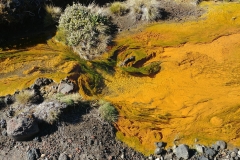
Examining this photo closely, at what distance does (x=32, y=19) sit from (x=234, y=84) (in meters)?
7.13

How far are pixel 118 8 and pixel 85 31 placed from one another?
1.50 meters

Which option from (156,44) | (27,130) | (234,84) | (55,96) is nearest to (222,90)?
(234,84)

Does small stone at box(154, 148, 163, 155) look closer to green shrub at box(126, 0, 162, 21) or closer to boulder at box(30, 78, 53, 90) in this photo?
boulder at box(30, 78, 53, 90)

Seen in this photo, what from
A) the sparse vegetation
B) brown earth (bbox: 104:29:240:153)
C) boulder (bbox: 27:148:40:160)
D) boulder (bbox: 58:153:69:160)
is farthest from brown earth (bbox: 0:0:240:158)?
boulder (bbox: 27:148:40:160)

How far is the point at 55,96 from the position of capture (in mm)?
9914

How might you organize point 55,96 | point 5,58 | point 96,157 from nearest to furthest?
point 96,157, point 55,96, point 5,58

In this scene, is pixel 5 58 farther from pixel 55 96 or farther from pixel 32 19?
pixel 55 96

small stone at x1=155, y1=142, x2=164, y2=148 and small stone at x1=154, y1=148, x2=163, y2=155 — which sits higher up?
small stone at x1=155, y1=142, x2=164, y2=148

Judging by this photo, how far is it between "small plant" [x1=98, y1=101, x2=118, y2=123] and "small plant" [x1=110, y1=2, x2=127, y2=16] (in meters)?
3.63

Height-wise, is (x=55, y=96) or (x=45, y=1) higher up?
(x=45, y=1)

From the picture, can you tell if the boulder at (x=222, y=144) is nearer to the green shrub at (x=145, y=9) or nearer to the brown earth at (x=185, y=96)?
the brown earth at (x=185, y=96)

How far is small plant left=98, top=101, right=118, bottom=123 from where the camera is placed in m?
9.47

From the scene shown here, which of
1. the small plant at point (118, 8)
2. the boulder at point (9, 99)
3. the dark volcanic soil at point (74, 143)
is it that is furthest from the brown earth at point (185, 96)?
the boulder at point (9, 99)

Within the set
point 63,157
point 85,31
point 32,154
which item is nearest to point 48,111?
point 32,154
